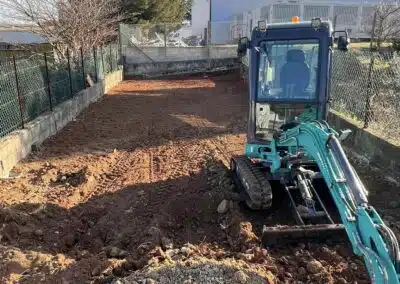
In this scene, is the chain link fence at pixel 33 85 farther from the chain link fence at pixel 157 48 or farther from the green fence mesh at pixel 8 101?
the chain link fence at pixel 157 48

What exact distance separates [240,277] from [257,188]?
196cm

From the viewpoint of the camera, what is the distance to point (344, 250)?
4832mm

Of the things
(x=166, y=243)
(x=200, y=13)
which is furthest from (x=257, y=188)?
(x=200, y=13)

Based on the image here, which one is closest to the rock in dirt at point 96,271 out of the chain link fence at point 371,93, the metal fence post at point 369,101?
the chain link fence at point 371,93

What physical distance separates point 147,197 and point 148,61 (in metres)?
19.8

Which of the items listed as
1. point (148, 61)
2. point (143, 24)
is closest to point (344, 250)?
point (148, 61)

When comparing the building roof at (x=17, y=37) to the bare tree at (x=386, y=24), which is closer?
the bare tree at (x=386, y=24)

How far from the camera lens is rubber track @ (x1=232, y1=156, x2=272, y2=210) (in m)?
5.60

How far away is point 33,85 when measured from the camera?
1040 centimetres

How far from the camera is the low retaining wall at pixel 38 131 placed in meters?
7.99

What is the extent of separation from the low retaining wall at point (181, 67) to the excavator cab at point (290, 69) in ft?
63.7

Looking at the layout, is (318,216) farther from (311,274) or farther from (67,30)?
(67,30)

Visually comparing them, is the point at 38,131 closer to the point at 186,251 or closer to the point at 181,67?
the point at 186,251

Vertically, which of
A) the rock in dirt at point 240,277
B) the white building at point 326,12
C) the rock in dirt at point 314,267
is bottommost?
the rock in dirt at point 314,267
